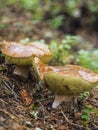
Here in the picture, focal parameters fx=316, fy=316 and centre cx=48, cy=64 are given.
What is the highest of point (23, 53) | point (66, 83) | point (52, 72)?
point (23, 53)

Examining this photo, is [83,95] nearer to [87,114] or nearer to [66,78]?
[87,114]

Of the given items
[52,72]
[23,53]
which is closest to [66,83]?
[52,72]

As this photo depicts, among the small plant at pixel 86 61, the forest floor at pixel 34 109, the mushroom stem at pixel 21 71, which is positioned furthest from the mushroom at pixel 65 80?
the small plant at pixel 86 61

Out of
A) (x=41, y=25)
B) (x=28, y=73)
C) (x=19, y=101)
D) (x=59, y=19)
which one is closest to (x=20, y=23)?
(x=41, y=25)

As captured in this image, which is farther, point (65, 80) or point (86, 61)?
point (86, 61)

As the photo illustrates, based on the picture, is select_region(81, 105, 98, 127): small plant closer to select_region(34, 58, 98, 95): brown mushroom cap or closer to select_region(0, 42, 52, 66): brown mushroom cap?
select_region(34, 58, 98, 95): brown mushroom cap

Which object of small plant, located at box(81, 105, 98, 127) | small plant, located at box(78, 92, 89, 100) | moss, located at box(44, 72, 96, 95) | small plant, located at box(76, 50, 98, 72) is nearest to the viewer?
moss, located at box(44, 72, 96, 95)

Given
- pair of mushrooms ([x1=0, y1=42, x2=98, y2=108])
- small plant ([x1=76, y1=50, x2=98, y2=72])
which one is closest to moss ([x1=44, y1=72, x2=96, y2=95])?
pair of mushrooms ([x1=0, y1=42, x2=98, y2=108])
